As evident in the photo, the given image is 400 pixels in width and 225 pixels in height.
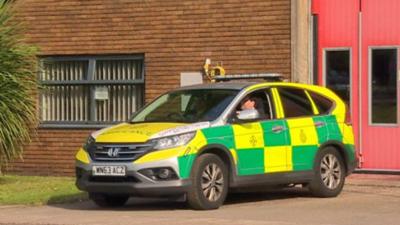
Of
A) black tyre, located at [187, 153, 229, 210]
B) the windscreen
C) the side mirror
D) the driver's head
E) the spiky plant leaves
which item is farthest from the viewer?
Answer: the spiky plant leaves

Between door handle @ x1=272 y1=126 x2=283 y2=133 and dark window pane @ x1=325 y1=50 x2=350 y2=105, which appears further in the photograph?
dark window pane @ x1=325 y1=50 x2=350 y2=105

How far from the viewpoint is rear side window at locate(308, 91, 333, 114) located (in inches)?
483

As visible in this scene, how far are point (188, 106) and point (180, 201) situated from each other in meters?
1.37

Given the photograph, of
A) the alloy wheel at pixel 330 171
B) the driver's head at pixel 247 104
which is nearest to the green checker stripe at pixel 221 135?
the driver's head at pixel 247 104

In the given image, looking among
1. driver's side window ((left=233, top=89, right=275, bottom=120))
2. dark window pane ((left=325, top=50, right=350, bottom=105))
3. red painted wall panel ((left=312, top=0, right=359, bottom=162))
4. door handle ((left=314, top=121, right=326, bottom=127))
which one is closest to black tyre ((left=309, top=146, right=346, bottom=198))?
door handle ((left=314, top=121, right=326, bottom=127))

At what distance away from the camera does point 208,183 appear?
10.7 metres

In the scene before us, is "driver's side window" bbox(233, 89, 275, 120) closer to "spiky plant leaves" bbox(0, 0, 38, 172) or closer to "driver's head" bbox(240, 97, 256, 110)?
"driver's head" bbox(240, 97, 256, 110)

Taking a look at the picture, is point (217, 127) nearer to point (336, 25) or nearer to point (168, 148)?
point (168, 148)

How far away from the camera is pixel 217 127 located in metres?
10.9

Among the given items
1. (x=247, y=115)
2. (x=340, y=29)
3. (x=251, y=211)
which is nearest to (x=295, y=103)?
(x=247, y=115)

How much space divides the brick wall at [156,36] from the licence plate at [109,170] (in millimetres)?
4963

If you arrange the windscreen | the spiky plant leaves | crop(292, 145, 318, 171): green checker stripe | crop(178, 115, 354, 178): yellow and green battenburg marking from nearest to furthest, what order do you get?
crop(178, 115, 354, 178): yellow and green battenburg marking < the windscreen < crop(292, 145, 318, 171): green checker stripe < the spiky plant leaves

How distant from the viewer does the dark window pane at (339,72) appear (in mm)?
15117

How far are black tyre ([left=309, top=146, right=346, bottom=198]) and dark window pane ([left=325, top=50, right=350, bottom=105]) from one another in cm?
301
